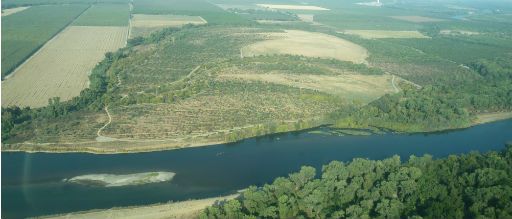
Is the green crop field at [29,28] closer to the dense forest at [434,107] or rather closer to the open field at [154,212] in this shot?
the open field at [154,212]

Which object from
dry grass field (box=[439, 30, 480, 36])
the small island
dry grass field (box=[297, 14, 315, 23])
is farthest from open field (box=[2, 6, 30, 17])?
dry grass field (box=[439, 30, 480, 36])

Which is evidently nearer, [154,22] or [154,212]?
[154,212]

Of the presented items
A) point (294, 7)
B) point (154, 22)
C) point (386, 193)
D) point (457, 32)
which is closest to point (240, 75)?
point (386, 193)

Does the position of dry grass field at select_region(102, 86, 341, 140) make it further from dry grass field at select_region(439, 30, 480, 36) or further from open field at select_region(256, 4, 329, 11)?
open field at select_region(256, 4, 329, 11)

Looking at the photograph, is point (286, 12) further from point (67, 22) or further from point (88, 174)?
Result: point (88, 174)

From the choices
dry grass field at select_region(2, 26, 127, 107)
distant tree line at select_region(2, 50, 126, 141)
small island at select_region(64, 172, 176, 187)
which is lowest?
small island at select_region(64, 172, 176, 187)

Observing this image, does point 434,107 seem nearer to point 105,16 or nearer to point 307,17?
point 105,16
